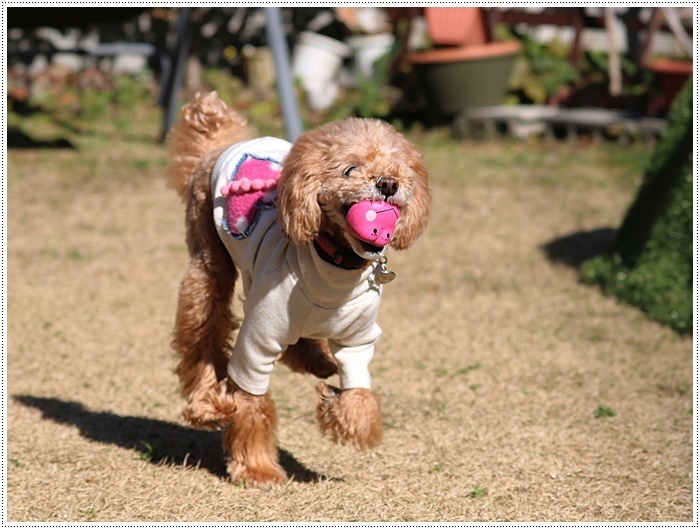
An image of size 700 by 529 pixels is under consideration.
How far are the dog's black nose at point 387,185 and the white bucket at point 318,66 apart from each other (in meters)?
8.61

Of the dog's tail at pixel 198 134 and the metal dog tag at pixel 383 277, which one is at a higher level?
the dog's tail at pixel 198 134

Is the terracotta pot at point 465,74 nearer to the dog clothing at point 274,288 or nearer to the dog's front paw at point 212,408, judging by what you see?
the dog clothing at point 274,288

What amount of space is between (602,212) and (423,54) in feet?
10.2

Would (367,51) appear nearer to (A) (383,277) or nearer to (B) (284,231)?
(A) (383,277)

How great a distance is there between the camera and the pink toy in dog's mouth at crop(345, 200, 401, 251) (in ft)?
8.55

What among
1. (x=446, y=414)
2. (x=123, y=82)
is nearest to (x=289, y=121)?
(x=123, y=82)

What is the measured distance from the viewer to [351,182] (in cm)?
265

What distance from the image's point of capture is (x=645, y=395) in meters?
4.52

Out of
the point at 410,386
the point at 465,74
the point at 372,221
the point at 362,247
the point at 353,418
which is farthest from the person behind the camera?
the point at 465,74

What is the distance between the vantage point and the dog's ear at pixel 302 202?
2.69 metres

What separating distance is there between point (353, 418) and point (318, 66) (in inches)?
349

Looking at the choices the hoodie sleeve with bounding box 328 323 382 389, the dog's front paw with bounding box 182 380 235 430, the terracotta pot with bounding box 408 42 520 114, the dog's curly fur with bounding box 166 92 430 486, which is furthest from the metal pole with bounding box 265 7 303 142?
the hoodie sleeve with bounding box 328 323 382 389

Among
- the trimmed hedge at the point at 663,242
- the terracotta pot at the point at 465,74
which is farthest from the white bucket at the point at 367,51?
the trimmed hedge at the point at 663,242

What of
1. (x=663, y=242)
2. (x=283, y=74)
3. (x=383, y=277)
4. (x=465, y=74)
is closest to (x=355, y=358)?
(x=383, y=277)
